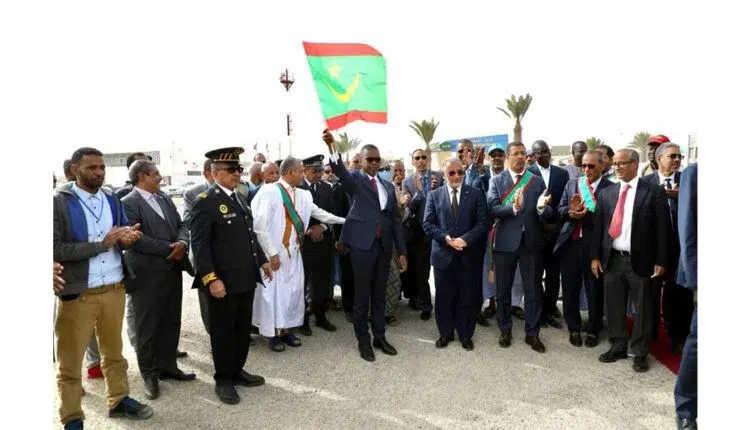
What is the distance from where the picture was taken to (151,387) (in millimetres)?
3900

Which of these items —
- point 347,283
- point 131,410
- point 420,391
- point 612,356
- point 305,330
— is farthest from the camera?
point 347,283

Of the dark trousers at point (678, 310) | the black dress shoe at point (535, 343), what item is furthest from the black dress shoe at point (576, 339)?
the dark trousers at point (678, 310)

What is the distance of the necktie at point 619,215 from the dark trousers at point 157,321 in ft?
14.5

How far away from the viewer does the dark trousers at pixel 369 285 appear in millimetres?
4840

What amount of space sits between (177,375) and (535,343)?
3777 mm

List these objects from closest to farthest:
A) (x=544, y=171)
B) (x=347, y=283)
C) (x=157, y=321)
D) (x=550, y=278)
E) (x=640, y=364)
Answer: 1. (x=157, y=321)
2. (x=640, y=364)
3. (x=550, y=278)
4. (x=544, y=171)
5. (x=347, y=283)

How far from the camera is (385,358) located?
476 centimetres

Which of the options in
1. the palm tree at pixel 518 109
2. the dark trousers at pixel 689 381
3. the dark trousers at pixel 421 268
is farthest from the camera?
the palm tree at pixel 518 109

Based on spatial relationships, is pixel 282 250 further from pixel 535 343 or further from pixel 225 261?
pixel 535 343

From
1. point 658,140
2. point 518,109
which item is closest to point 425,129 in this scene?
point 518,109

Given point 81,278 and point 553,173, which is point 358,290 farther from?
point 553,173

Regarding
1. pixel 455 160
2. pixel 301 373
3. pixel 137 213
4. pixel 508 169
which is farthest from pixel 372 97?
pixel 301 373

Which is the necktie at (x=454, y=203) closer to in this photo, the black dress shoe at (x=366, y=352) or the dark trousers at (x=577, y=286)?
the dark trousers at (x=577, y=286)

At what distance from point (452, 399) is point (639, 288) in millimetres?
2254
